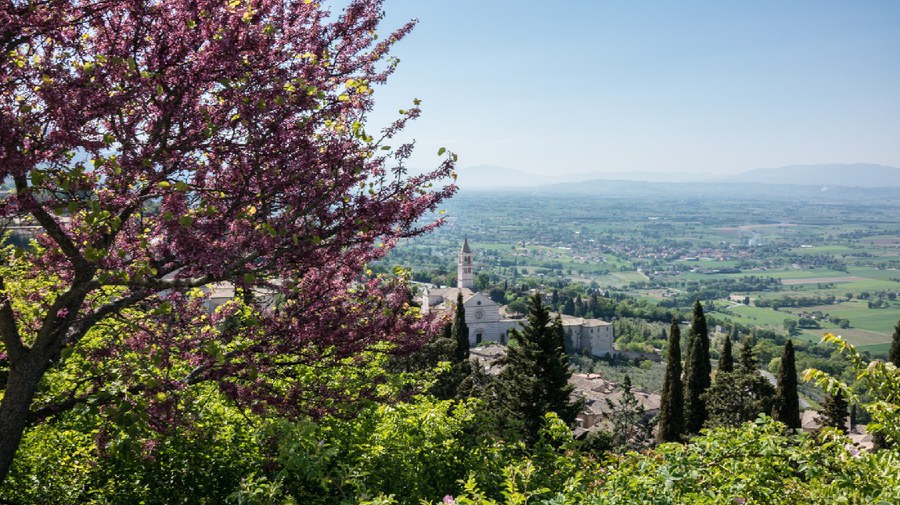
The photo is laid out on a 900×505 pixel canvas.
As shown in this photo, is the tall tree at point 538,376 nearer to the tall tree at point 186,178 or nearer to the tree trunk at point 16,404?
the tall tree at point 186,178

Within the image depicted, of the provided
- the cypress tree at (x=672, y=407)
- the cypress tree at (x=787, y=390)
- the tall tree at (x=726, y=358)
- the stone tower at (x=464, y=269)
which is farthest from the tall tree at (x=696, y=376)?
the stone tower at (x=464, y=269)

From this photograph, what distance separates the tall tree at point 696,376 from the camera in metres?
30.0

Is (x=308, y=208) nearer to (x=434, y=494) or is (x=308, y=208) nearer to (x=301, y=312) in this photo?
(x=301, y=312)

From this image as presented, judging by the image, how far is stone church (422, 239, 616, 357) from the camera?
84.4 m

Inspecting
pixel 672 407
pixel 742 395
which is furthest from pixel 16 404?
pixel 672 407

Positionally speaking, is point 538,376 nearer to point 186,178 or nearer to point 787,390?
point 787,390

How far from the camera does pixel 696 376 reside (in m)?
31.3

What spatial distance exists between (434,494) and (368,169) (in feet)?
11.0

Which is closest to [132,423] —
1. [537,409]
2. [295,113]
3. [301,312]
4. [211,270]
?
[211,270]

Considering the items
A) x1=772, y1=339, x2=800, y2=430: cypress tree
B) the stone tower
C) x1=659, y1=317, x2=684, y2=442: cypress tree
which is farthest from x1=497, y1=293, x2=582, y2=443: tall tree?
the stone tower

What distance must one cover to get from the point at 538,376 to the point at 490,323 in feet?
208

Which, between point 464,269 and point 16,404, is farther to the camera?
point 464,269

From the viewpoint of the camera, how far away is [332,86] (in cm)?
526

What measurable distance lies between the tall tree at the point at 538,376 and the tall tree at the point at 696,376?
9.56 meters
